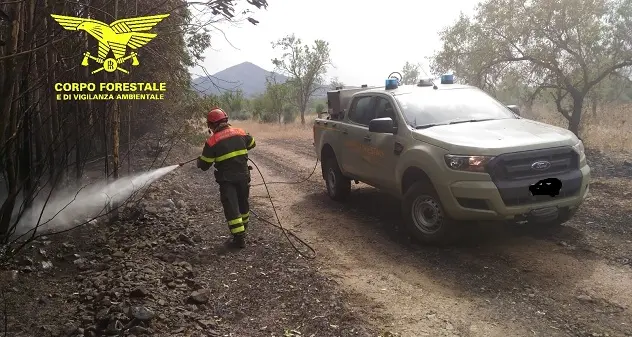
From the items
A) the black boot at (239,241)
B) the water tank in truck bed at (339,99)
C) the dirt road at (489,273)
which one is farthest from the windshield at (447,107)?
the black boot at (239,241)

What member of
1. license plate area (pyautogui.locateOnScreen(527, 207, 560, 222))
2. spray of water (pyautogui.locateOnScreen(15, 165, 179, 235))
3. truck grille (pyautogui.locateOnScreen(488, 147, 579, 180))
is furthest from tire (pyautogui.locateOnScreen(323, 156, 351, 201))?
license plate area (pyautogui.locateOnScreen(527, 207, 560, 222))

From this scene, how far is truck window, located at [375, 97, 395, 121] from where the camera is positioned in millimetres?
6191

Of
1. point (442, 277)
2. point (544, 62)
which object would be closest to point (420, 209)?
point (442, 277)

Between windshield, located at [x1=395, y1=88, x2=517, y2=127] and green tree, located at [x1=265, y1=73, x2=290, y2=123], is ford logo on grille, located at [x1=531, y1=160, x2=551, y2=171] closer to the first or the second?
Result: windshield, located at [x1=395, y1=88, x2=517, y2=127]

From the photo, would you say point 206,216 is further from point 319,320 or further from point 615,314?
point 615,314

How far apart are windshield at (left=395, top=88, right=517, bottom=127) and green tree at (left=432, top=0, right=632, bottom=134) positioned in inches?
391

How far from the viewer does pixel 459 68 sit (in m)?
19.0

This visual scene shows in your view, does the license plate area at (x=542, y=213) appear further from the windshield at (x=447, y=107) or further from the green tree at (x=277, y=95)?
the green tree at (x=277, y=95)

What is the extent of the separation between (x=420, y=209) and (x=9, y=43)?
4490 millimetres

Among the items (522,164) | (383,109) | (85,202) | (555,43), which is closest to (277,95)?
(555,43)

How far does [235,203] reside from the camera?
5.82 meters

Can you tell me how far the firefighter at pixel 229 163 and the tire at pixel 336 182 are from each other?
2.21 meters

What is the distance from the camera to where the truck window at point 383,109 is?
6.19m

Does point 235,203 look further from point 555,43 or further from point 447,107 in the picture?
point 555,43
